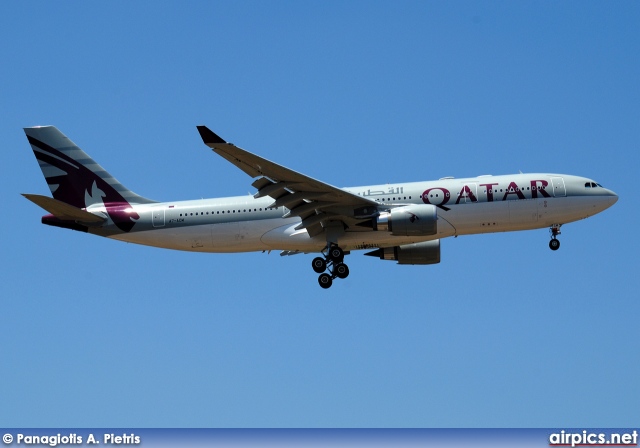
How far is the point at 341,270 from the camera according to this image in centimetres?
4619

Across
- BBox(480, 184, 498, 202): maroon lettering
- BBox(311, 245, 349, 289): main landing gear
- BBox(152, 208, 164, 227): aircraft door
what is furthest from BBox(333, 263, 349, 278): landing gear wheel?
BBox(152, 208, 164, 227): aircraft door

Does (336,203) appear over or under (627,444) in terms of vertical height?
over

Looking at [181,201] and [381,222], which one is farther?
[181,201]

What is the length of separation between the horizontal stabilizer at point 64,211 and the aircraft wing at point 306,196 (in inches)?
322

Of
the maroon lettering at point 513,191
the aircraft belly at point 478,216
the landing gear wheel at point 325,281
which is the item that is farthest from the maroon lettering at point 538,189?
the landing gear wheel at point 325,281

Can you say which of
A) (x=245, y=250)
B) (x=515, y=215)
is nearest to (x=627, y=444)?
(x=515, y=215)

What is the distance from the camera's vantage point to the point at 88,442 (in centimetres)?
3231

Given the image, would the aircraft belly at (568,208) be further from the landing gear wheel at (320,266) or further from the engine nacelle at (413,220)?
the landing gear wheel at (320,266)

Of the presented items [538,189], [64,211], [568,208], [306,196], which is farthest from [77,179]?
[568,208]

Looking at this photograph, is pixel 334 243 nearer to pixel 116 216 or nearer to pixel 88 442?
pixel 116 216

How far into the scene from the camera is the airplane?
145ft

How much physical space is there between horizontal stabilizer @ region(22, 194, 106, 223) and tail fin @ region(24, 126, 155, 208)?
1.62 m

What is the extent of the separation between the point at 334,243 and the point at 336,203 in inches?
84.1

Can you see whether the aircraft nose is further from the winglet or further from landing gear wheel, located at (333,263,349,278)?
the winglet
